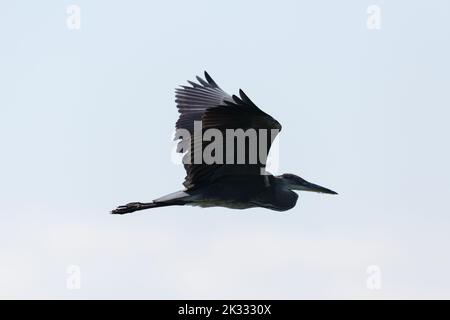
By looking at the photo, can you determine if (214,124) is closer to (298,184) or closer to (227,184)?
(227,184)

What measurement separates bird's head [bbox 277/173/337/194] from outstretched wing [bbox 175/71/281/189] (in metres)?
0.66

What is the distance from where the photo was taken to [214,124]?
16.5m

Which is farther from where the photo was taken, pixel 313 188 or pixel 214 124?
pixel 313 188

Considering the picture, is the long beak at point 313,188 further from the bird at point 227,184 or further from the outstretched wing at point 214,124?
the outstretched wing at point 214,124

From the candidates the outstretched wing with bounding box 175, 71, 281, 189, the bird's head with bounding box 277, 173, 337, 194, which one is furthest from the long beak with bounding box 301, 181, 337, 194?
the outstretched wing with bounding box 175, 71, 281, 189

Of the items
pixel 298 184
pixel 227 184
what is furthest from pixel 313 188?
pixel 227 184

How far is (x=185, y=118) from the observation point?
1823 cm

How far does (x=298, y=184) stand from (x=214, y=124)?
195 centimetres

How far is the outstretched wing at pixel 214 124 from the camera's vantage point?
639 inches

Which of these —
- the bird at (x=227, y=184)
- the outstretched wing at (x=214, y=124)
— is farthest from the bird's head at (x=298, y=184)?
the outstretched wing at (x=214, y=124)
